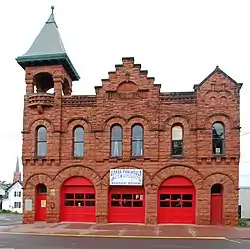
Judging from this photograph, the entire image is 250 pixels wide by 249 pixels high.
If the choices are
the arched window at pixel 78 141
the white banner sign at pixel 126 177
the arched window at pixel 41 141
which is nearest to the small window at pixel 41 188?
the arched window at pixel 41 141

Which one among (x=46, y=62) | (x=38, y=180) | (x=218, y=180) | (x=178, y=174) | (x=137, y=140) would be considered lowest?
(x=38, y=180)

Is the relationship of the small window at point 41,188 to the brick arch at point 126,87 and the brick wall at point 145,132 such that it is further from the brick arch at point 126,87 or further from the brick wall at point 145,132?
the brick arch at point 126,87

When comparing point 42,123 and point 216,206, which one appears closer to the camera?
point 216,206

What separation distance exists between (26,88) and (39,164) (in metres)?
5.64

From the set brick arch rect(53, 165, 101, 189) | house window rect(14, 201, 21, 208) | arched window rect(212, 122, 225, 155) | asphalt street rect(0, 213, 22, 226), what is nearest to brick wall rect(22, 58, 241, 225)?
brick arch rect(53, 165, 101, 189)

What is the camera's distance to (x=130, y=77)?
29.0 metres

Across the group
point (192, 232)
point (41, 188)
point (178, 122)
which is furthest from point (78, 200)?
point (192, 232)

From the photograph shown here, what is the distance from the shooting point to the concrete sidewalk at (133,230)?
22.3 meters

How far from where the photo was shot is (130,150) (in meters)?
28.5

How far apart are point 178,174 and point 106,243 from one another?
32.8 ft

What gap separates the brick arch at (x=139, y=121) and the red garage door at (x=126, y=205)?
4.33m

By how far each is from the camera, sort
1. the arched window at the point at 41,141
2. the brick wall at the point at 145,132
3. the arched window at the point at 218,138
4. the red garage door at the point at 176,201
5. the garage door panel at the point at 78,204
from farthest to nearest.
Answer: the arched window at the point at 41,141
the garage door panel at the point at 78,204
the red garage door at the point at 176,201
the arched window at the point at 218,138
the brick wall at the point at 145,132

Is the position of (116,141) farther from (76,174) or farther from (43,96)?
(43,96)

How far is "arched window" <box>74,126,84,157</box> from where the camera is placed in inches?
1152
